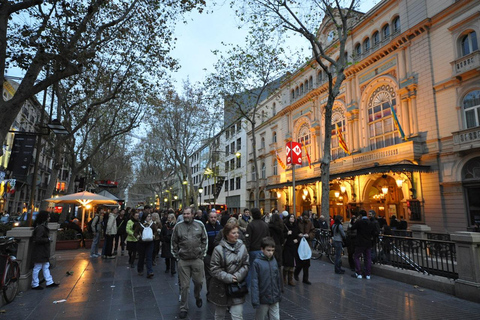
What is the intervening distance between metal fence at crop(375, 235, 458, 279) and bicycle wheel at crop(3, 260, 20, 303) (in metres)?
9.71

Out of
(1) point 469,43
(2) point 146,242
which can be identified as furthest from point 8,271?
(1) point 469,43

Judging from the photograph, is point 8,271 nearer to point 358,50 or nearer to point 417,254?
point 417,254

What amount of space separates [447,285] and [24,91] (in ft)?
37.4

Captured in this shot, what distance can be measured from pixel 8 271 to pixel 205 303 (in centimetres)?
402

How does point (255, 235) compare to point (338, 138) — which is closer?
point (255, 235)

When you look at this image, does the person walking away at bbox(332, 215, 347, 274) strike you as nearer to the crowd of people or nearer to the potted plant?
the crowd of people

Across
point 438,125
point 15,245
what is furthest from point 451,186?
point 15,245

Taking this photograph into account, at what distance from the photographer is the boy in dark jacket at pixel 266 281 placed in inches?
150

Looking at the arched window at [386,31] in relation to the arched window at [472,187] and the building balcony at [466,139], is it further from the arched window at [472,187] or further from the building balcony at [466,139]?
the arched window at [472,187]

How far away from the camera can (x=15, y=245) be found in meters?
7.12

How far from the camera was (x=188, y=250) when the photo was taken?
5559 mm

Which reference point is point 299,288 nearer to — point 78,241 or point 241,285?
point 241,285

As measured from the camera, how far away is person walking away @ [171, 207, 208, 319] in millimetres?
5555

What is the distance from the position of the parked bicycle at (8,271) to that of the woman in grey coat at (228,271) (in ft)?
15.2
